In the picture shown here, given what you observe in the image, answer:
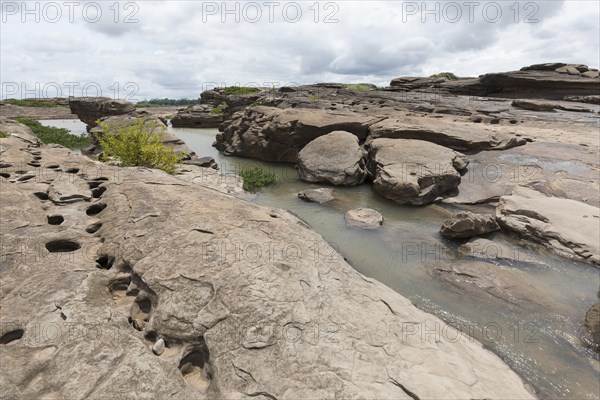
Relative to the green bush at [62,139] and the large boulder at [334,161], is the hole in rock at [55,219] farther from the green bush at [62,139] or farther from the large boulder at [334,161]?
the green bush at [62,139]

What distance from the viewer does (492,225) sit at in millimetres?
9125

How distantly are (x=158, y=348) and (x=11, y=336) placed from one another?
1349mm

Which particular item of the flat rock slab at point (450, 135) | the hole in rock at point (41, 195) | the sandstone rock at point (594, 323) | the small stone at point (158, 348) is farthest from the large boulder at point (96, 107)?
the sandstone rock at point (594, 323)

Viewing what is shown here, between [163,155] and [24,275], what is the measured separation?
8710 millimetres

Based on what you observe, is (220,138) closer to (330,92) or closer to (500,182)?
(330,92)

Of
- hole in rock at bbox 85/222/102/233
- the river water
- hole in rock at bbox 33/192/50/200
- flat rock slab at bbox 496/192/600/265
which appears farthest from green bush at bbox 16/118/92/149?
flat rock slab at bbox 496/192/600/265

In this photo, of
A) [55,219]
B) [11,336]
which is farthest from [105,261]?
[55,219]

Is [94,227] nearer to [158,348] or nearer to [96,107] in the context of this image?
[158,348]

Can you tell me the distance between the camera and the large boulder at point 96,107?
28413 mm

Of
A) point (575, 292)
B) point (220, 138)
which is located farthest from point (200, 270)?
point (220, 138)

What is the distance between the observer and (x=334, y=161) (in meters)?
14.5

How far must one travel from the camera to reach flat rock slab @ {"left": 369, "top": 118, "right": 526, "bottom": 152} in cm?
1436

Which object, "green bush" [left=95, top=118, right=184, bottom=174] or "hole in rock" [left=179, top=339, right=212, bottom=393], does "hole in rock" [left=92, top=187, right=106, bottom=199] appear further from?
"green bush" [left=95, top=118, right=184, bottom=174]

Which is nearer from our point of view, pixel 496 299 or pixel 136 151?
pixel 496 299
